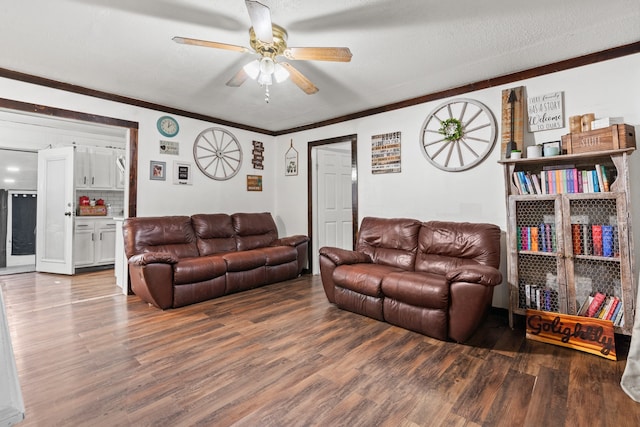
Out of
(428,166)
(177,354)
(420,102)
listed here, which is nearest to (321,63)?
(420,102)

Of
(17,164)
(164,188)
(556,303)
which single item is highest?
(17,164)

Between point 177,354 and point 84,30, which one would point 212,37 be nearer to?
point 84,30

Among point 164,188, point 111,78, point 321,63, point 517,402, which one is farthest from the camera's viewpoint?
point 164,188

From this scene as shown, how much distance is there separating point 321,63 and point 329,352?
2575mm

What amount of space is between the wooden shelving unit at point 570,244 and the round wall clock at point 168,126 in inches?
162

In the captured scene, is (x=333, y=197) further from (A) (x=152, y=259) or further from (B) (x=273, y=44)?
(B) (x=273, y=44)

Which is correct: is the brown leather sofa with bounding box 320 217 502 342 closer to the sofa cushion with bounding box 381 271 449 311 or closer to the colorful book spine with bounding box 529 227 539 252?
the sofa cushion with bounding box 381 271 449 311

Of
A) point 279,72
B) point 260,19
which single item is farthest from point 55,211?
point 260,19

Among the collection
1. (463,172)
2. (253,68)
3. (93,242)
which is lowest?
(93,242)

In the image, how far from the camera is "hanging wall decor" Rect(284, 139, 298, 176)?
5258 mm

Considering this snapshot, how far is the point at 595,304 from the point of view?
2432 mm

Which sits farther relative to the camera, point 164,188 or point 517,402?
point 164,188

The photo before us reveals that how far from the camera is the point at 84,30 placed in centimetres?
237

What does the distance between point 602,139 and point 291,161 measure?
4026 mm
